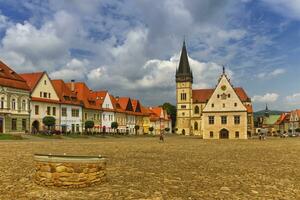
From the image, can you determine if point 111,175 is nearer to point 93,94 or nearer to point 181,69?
point 93,94

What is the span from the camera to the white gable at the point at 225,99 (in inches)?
2815

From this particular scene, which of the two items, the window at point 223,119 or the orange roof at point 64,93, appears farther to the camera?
the window at point 223,119

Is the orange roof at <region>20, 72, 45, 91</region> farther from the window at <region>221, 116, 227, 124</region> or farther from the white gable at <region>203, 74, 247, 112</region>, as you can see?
the window at <region>221, 116, 227, 124</region>

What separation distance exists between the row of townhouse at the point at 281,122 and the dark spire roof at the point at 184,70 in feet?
106

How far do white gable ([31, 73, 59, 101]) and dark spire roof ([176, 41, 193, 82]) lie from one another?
66389mm

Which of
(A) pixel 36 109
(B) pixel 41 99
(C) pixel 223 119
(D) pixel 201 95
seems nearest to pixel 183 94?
(D) pixel 201 95

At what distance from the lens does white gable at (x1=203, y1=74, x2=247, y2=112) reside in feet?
235

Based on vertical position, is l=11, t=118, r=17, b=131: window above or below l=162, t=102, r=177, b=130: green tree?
below

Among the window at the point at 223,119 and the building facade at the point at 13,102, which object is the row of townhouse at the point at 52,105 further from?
the window at the point at 223,119

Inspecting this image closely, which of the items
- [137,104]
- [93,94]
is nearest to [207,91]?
[137,104]

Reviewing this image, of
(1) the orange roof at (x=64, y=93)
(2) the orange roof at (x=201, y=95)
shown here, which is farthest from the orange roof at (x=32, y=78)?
(2) the orange roof at (x=201, y=95)

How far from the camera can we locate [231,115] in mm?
71500

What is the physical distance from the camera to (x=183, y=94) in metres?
128


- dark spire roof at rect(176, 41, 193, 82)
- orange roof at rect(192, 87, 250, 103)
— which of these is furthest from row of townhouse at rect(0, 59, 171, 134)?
orange roof at rect(192, 87, 250, 103)
